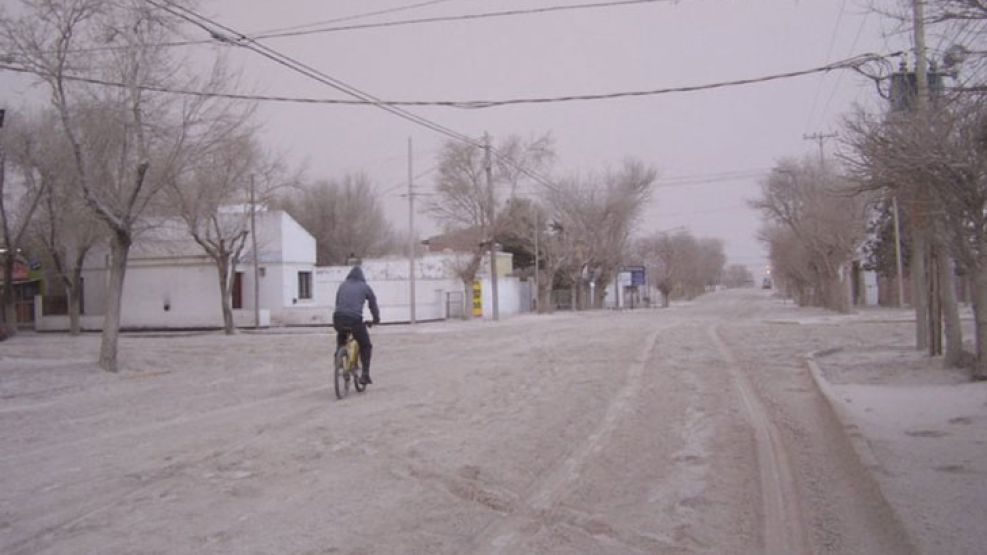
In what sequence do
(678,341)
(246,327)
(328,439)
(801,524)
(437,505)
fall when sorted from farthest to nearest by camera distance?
(246,327) < (678,341) < (328,439) < (437,505) < (801,524)

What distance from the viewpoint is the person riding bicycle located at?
1177 cm

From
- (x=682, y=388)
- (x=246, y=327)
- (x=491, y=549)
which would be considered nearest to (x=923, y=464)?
(x=491, y=549)

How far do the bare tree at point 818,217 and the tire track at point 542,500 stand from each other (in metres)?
26.3

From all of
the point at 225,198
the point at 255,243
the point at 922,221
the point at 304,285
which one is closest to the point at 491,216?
the point at 304,285

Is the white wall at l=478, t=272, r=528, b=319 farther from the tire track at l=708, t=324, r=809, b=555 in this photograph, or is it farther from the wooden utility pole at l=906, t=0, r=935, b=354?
the tire track at l=708, t=324, r=809, b=555

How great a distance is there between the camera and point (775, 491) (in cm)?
656

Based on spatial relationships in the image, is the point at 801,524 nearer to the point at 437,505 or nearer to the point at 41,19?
the point at 437,505

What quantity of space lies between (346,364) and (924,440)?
7.16m

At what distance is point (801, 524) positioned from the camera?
5742 millimetres

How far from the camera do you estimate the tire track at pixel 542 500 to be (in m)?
5.34

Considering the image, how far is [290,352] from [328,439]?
15.0 meters

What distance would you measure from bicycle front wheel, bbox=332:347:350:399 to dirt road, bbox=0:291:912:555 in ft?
0.77

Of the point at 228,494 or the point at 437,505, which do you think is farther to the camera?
the point at 228,494

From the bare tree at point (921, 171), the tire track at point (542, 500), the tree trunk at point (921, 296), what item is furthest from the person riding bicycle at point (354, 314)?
the tree trunk at point (921, 296)
